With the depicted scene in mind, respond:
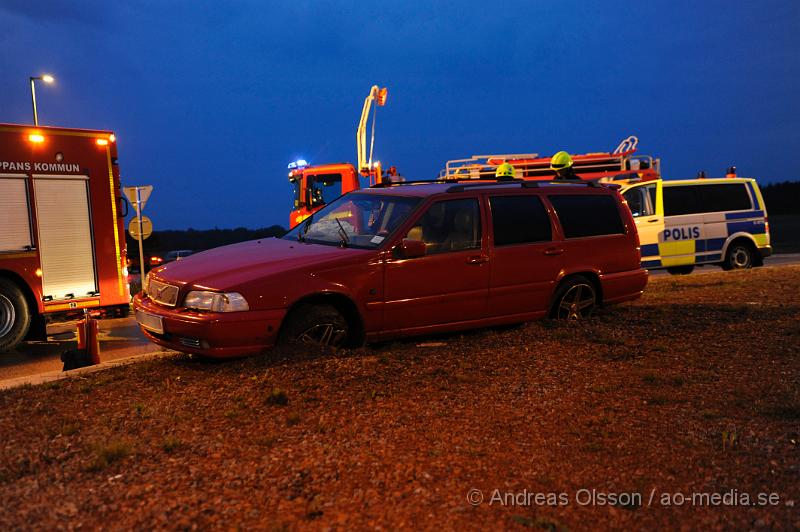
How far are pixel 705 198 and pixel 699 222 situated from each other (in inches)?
20.5

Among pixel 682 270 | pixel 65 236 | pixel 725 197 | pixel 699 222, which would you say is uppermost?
pixel 725 197

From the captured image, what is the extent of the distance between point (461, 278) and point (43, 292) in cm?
585

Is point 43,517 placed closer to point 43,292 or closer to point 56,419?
point 56,419

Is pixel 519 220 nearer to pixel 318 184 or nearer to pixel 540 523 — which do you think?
pixel 540 523

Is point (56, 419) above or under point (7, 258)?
under

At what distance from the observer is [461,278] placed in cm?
703

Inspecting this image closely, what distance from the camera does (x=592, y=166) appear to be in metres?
18.4

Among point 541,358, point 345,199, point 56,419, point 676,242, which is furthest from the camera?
point 676,242

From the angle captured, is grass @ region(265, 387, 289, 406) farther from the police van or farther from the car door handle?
the police van

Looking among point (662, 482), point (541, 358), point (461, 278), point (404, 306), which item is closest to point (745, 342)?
point (541, 358)

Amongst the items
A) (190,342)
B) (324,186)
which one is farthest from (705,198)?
(190,342)

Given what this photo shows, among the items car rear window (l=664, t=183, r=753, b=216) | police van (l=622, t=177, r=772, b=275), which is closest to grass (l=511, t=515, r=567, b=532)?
police van (l=622, t=177, r=772, b=275)

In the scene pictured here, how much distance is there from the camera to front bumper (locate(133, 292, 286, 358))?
573 cm

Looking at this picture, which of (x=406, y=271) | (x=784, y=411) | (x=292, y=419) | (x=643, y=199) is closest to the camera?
(x=292, y=419)
